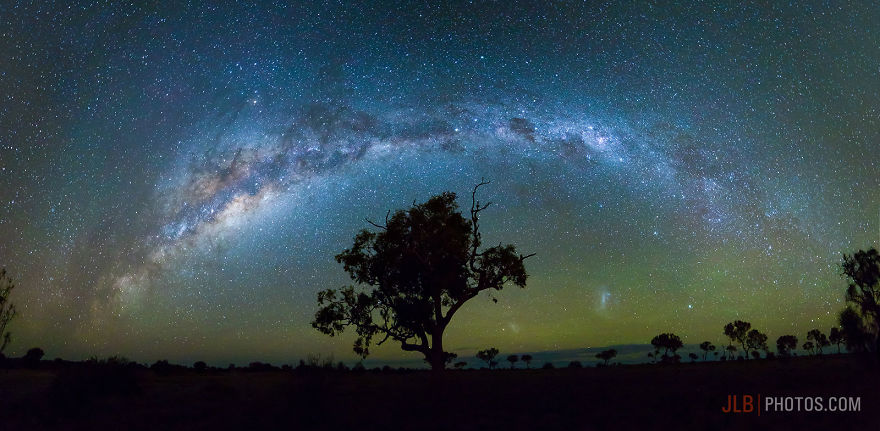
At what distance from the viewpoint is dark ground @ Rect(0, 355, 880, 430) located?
41.5ft

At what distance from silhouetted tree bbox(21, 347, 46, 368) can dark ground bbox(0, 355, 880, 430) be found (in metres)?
31.5

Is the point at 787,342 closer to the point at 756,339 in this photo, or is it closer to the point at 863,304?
the point at 756,339

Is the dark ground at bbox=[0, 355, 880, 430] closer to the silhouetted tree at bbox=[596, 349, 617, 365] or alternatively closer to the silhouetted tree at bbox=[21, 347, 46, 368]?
the silhouetted tree at bbox=[21, 347, 46, 368]

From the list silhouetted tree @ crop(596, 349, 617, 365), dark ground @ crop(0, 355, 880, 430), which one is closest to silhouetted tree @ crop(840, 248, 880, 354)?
dark ground @ crop(0, 355, 880, 430)

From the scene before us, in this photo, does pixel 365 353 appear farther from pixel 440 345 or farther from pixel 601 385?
pixel 601 385

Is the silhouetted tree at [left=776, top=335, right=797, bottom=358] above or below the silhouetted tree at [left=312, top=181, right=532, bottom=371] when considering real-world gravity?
below

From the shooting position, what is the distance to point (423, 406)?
14.8m

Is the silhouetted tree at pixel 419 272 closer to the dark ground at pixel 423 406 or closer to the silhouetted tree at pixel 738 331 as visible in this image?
the dark ground at pixel 423 406

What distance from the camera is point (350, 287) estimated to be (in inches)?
1185

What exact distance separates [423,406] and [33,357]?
167 ft

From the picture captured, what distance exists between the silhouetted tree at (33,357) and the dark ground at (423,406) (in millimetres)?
31457

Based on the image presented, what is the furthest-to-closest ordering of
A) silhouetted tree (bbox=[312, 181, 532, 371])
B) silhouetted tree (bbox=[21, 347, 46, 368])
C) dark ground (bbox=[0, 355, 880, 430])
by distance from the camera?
silhouetted tree (bbox=[21, 347, 46, 368]), silhouetted tree (bbox=[312, 181, 532, 371]), dark ground (bbox=[0, 355, 880, 430])

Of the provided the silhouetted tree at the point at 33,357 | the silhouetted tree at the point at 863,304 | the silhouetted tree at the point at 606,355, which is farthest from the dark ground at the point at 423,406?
the silhouetted tree at the point at 606,355

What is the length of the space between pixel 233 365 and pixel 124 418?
50427 mm
